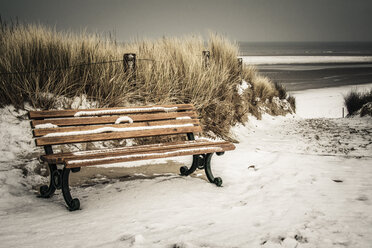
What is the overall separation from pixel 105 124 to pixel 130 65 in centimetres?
225

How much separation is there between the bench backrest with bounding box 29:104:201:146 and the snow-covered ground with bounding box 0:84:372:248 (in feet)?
1.77

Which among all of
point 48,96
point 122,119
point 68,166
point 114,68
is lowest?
point 68,166

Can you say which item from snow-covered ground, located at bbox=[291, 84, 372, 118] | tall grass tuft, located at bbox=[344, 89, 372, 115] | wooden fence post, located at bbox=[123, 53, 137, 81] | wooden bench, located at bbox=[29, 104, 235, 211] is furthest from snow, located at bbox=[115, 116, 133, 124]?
snow-covered ground, located at bbox=[291, 84, 372, 118]

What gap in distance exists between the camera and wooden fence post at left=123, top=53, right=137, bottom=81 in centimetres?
518

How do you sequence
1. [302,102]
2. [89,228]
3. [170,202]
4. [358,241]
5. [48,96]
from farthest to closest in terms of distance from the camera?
[302,102] → [48,96] → [170,202] → [89,228] → [358,241]

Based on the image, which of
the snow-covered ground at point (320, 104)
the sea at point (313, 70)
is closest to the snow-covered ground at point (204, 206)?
the sea at point (313, 70)

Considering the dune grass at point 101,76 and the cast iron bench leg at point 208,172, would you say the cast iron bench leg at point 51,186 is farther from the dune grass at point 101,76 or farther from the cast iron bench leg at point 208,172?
the dune grass at point 101,76

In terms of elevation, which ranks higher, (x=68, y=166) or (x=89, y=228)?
(x=68, y=166)

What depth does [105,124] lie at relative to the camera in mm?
3240

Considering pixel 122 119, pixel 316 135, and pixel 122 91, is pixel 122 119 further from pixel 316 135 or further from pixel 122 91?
pixel 316 135

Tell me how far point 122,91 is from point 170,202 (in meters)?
2.63

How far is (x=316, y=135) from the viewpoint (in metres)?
6.09

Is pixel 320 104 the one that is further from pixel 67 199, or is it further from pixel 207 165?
pixel 67 199

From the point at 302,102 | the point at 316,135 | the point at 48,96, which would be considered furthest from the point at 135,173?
the point at 302,102
